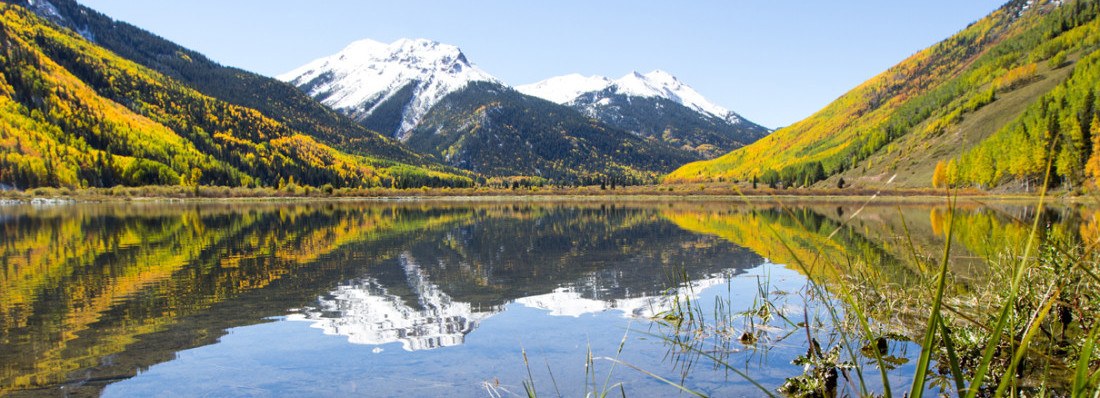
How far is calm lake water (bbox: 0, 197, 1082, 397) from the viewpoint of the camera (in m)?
8.63

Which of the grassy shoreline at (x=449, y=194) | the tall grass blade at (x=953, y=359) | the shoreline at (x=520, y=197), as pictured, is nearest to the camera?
the tall grass blade at (x=953, y=359)

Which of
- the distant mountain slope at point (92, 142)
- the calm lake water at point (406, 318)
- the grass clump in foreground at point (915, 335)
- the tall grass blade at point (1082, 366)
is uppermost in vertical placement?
the distant mountain slope at point (92, 142)

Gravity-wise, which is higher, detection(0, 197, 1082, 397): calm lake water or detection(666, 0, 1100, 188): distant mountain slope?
detection(666, 0, 1100, 188): distant mountain slope

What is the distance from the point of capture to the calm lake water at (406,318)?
8633 millimetres

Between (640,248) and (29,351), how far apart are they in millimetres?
21334

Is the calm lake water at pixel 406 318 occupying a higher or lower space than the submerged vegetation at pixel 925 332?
lower

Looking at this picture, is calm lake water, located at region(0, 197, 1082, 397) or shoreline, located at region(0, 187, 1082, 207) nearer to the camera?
calm lake water, located at region(0, 197, 1082, 397)

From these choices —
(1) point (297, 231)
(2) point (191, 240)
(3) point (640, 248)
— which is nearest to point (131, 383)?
(3) point (640, 248)

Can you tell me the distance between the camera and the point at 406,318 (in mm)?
12977

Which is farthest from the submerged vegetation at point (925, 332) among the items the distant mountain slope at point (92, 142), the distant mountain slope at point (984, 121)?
the distant mountain slope at point (92, 142)

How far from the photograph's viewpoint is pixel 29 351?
1016 centimetres

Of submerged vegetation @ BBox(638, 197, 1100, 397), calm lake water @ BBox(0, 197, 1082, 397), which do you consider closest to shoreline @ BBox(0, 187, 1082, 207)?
calm lake water @ BBox(0, 197, 1082, 397)

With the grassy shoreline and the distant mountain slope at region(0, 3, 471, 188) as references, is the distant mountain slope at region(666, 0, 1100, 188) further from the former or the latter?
the distant mountain slope at region(0, 3, 471, 188)

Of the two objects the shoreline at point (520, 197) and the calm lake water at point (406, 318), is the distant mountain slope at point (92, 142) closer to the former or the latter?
the shoreline at point (520, 197)
